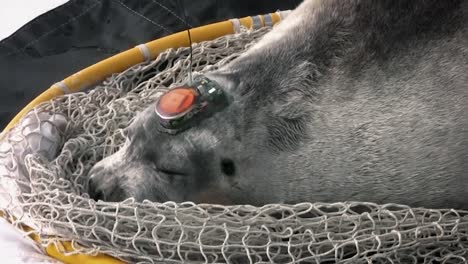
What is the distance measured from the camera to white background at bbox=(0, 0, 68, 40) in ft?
3.91

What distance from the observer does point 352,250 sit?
24.1 inches

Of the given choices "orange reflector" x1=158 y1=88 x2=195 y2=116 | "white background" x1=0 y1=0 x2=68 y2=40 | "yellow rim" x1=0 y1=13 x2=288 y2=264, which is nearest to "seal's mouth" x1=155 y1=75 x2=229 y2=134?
"orange reflector" x1=158 y1=88 x2=195 y2=116

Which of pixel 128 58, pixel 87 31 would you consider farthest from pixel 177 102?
pixel 87 31

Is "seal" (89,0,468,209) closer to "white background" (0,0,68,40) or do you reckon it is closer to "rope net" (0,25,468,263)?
"rope net" (0,25,468,263)

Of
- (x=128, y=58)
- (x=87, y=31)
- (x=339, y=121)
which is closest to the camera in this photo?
(x=339, y=121)

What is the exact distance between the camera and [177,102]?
63 cm

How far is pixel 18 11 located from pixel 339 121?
77cm

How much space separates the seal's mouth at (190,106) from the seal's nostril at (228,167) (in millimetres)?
39

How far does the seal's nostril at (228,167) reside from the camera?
2.07 feet

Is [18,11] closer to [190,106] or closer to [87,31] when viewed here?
[87,31]

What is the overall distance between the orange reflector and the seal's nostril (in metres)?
0.05

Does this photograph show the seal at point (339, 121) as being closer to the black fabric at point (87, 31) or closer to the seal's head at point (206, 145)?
the seal's head at point (206, 145)

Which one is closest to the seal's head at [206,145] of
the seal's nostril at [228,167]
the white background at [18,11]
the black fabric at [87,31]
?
the seal's nostril at [228,167]

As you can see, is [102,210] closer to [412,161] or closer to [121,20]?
[412,161]
